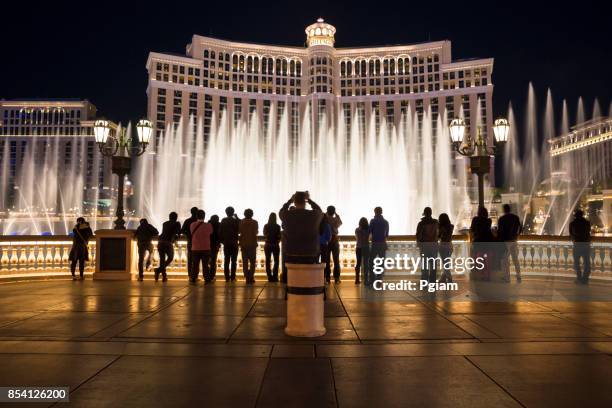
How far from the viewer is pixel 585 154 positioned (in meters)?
93.5

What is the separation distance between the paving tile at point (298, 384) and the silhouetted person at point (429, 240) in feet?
19.6

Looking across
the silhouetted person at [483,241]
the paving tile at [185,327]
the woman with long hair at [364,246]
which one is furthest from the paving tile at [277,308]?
the silhouetted person at [483,241]

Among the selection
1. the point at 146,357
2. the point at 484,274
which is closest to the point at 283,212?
the point at 146,357

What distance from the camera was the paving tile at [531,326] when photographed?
6059mm

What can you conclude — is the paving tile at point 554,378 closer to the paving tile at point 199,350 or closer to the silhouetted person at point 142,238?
the paving tile at point 199,350

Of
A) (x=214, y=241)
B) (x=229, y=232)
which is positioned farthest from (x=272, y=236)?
(x=214, y=241)

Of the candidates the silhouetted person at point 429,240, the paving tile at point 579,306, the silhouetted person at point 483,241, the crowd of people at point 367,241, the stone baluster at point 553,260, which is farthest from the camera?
the stone baluster at point 553,260

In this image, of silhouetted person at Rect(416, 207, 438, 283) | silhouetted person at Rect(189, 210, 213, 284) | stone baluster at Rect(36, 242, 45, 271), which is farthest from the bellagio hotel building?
silhouetted person at Rect(416, 207, 438, 283)

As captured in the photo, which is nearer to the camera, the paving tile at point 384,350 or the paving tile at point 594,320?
the paving tile at point 384,350

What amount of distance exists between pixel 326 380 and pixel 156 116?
101m

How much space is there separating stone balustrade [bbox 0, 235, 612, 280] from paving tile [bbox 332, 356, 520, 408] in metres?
7.69

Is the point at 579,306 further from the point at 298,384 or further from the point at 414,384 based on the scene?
the point at 298,384

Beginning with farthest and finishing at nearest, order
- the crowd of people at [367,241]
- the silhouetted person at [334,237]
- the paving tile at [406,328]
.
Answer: the silhouetted person at [334,237] < the crowd of people at [367,241] < the paving tile at [406,328]

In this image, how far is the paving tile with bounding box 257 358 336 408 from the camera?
12.4 ft
